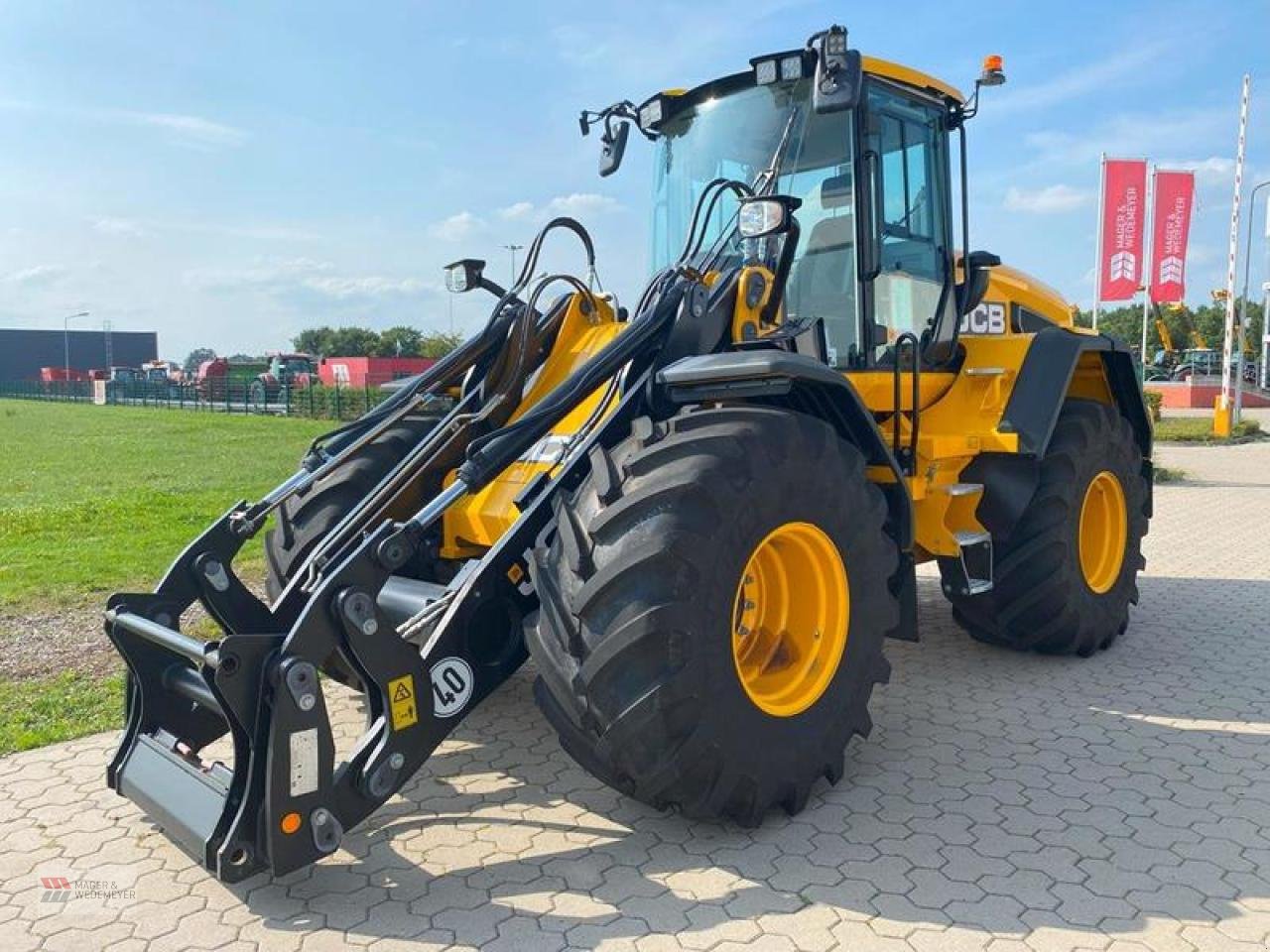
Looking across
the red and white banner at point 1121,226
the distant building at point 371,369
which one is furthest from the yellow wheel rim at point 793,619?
the distant building at point 371,369

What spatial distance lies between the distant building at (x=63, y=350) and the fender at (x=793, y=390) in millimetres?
103937

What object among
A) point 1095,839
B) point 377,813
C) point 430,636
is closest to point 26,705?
point 377,813

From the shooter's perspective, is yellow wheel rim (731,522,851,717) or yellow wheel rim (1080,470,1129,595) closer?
yellow wheel rim (731,522,851,717)

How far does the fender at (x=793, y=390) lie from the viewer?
12.0 feet

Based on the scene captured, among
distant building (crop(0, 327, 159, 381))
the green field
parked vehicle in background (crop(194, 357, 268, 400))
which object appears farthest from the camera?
distant building (crop(0, 327, 159, 381))

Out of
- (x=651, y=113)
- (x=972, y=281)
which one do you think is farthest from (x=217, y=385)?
(x=972, y=281)

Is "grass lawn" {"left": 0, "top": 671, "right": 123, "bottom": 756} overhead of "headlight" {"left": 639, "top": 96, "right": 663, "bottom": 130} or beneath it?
beneath

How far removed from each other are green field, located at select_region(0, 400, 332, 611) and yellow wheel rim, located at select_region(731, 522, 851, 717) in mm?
5593

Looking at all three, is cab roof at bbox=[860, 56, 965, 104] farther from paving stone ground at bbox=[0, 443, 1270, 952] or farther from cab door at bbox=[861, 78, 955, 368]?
paving stone ground at bbox=[0, 443, 1270, 952]

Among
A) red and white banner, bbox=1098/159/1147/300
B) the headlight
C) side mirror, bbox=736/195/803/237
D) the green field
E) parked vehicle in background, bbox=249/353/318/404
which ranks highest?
red and white banner, bbox=1098/159/1147/300

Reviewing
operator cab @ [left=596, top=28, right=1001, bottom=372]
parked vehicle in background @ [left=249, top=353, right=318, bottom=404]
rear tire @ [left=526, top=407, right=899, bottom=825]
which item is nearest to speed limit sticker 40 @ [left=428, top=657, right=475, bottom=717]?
rear tire @ [left=526, top=407, right=899, bottom=825]

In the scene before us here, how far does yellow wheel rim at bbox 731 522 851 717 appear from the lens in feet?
12.6

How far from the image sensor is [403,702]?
3.34 meters

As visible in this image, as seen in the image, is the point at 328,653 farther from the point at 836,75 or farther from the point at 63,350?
the point at 63,350
